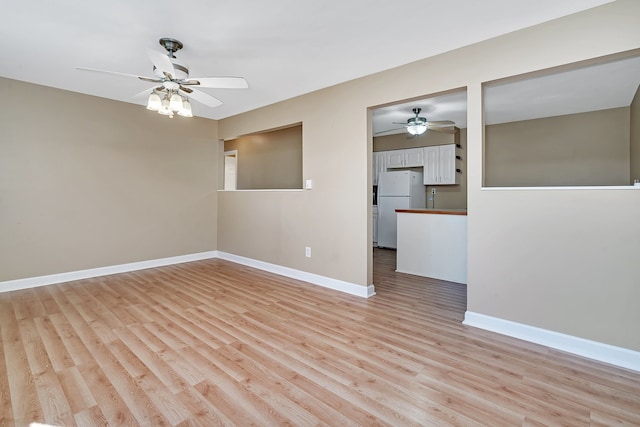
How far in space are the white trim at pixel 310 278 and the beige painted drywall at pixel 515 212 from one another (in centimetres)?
9

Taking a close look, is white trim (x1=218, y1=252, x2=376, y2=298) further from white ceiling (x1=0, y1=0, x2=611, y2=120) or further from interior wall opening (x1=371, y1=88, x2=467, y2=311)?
white ceiling (x1=0, y1=0, x2=611, y2=120)

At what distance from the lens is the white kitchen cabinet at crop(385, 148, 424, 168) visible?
20.8ft

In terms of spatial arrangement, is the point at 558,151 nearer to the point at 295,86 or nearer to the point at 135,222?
the point at 295,86

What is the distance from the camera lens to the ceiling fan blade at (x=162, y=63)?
6.89 feet

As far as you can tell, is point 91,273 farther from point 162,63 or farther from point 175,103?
point 162,63

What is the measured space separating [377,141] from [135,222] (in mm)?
5134

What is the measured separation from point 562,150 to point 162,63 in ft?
18.6

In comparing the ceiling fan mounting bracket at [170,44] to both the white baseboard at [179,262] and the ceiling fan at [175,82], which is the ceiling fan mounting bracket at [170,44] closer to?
the ceiling fan at [175,82]

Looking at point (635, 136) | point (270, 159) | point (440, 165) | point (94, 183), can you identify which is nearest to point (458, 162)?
point (440, 165)

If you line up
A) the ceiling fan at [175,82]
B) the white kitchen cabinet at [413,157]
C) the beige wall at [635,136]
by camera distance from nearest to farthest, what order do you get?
the ceiling fan at [175,82] → the beige wall at [635,136] → the white kitchen cabinet at [413,157]

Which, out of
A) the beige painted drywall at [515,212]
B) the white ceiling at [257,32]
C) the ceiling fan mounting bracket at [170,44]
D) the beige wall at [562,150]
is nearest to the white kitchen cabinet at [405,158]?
the beige wall at [562,150]

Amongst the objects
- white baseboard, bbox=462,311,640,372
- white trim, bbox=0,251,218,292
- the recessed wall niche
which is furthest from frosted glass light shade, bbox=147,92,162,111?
the recessed wall niche

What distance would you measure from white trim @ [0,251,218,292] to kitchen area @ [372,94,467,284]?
11.5 ft

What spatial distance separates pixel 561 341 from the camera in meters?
2.29
